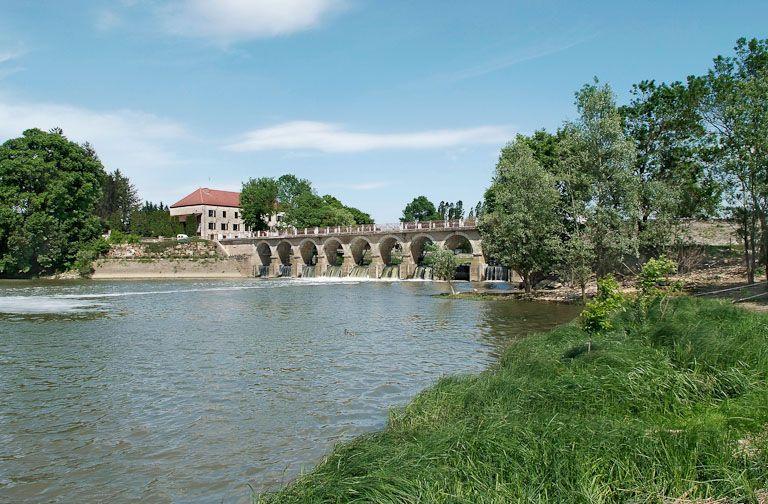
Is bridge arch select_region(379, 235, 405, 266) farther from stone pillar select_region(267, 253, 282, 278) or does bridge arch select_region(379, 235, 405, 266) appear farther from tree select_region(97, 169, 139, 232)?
tree select_region(97, 169, 139, 232)

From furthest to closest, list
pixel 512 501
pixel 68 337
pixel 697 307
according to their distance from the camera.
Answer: pixel 68 337 < pixel 697 307 < pixel 512 501

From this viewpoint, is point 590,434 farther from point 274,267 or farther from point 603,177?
point 274,267

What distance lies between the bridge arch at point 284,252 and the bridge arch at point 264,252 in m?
2.08

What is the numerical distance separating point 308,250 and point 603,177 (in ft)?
187

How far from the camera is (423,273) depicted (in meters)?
63.5

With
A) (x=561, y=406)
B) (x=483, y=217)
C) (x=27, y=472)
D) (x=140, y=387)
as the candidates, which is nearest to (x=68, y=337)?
(x=140, y=387)

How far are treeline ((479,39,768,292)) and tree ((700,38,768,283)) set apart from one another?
0.05m

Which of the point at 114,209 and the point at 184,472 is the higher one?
the point at 114,209

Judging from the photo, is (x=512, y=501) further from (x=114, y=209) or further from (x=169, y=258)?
(x=114, y=209)

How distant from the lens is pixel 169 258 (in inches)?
3019

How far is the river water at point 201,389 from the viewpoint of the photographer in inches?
347

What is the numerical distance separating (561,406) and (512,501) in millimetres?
3676

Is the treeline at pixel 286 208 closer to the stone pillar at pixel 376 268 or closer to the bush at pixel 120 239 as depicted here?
the bush at pixel 120 239

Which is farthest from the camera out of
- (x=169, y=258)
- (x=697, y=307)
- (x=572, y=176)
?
(x=169, y=258)
